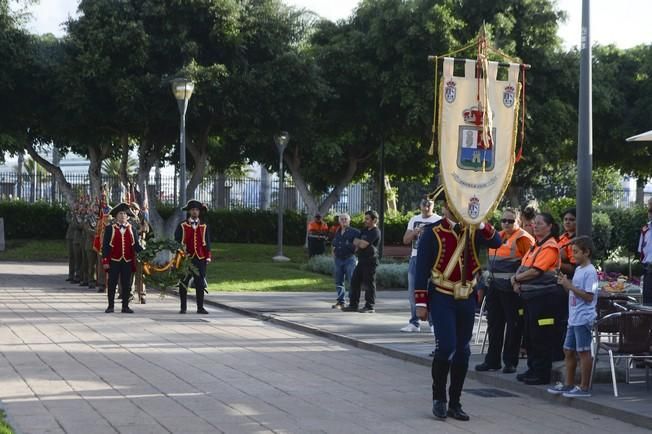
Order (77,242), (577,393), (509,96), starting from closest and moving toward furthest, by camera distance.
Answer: (577,393) < (509,96) < (77,242)

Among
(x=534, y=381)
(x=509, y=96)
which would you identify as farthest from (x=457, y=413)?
(x=509, y=96)

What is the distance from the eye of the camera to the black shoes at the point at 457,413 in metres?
9.55

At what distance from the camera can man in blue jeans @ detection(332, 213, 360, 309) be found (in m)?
19.8

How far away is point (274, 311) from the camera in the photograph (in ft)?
64.6

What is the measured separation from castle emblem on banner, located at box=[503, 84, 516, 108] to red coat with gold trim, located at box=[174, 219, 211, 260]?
977 centimetres

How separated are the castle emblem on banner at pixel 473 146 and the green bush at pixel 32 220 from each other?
110ft

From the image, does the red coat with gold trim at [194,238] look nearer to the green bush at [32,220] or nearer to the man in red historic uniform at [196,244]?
the man in red historic uniform at [196,244]

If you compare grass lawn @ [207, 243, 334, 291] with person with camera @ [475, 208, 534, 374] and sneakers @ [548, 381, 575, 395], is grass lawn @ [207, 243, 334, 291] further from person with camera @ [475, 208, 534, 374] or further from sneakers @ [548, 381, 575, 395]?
sneakers @ [548, 381, 575, 395]

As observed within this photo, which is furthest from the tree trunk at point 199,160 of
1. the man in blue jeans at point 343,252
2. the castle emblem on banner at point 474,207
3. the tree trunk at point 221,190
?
the castle emblem on banner at point 474,207

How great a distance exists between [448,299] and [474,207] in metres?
0.90

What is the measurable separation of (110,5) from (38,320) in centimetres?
1541

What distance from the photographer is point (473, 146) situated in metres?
10.4

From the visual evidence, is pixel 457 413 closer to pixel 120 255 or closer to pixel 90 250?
pixel 120 255

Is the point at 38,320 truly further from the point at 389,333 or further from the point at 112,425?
the point at 112,425
